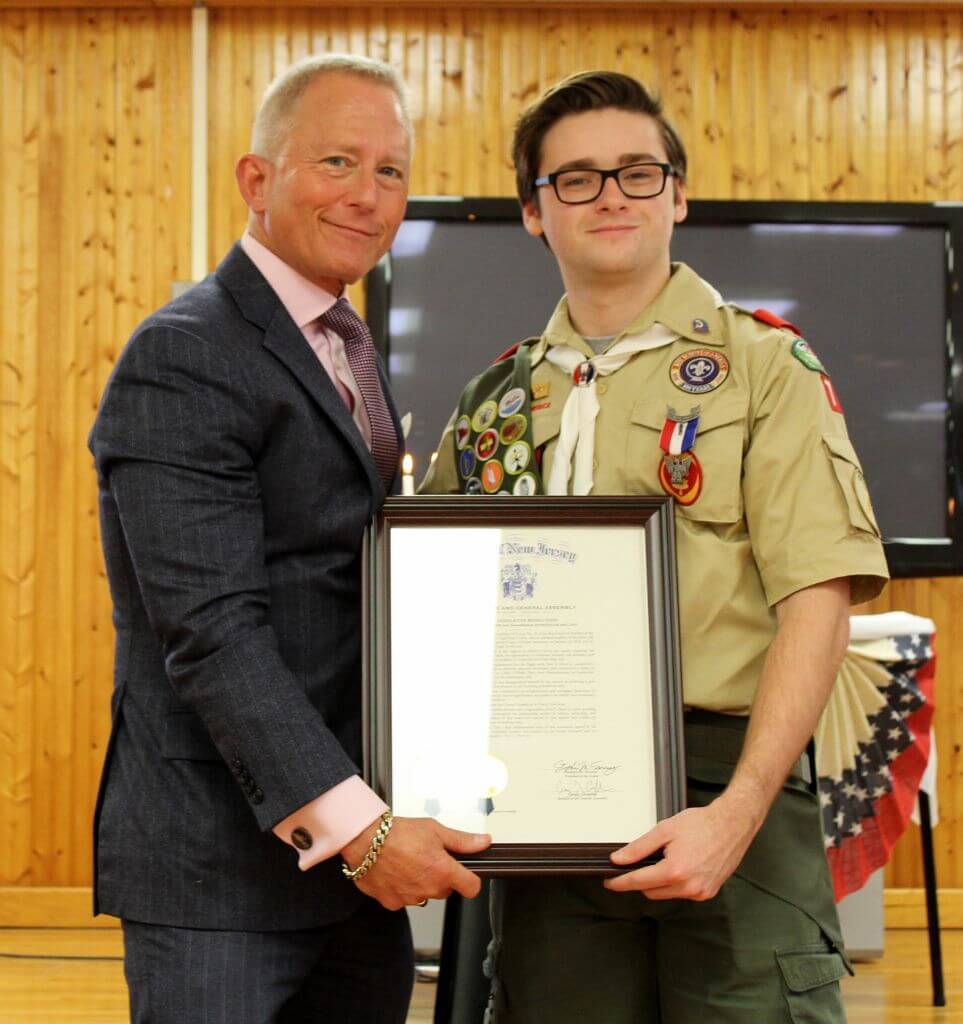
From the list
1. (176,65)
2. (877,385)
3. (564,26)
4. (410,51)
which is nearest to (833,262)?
(877,385)

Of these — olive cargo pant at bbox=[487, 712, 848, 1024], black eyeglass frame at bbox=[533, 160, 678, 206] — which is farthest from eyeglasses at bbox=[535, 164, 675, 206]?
olive cargo pant at bbox=[487, 712, 848, 1024]

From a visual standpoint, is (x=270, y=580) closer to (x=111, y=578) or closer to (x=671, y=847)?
(x=111, y=578)

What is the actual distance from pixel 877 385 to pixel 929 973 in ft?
5.89

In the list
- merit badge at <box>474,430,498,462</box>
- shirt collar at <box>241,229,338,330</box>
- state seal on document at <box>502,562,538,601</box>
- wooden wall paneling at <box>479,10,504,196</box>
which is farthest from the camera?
wooden wall paneling at <box>479,10,504,196</box>

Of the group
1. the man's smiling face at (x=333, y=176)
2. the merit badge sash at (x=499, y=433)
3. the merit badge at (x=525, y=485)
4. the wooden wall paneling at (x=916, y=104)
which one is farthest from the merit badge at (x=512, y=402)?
the wooden wall paneling at (x=916, y=104)

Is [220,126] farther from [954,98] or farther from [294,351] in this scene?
[294,351]

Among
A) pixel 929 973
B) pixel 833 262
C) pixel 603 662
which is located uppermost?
pixel 833 262

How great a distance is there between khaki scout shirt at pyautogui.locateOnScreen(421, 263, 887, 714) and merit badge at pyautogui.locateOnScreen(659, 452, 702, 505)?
0.01 metres

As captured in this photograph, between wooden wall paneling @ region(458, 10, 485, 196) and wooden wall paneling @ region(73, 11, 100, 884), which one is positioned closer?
wooden wall paneling @ region(73, 11, 100, 884)

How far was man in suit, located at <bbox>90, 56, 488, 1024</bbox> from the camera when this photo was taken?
56.4 inches

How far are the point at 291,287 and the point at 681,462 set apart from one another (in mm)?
575

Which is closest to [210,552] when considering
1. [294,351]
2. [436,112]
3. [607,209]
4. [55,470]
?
[294,351]

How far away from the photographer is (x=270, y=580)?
154 cm

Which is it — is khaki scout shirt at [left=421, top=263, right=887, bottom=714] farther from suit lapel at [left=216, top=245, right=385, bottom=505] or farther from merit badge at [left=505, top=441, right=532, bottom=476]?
suit lapel at [left=216, top=245, right=385, bottom=505]
